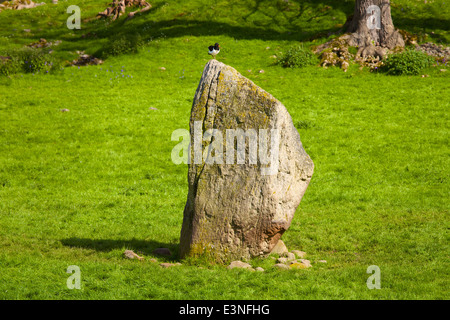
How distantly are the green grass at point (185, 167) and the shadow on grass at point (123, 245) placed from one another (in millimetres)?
80

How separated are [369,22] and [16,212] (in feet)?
76.2

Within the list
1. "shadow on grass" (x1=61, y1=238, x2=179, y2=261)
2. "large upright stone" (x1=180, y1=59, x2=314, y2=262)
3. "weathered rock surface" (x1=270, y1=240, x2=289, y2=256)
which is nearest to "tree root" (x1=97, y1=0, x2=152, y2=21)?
"shadow on grass" (x1=61, y1=238, x2=179, y2=261)

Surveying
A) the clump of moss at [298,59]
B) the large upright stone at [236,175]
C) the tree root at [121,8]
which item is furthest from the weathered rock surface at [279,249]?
the tree root at [121,8]

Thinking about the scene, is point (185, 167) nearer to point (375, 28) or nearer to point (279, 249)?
point (279, 249)

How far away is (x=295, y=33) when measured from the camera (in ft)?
112

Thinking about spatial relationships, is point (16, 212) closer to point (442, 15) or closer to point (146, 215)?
point (146, 215)

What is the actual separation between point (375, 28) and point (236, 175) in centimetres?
2205

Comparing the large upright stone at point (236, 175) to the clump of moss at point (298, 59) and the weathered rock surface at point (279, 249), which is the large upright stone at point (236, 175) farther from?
the clump of moss at point (298, 59)

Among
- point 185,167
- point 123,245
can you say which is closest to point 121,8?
point 185,167

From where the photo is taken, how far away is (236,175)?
10.7 metres

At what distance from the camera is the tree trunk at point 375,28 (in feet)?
94.3

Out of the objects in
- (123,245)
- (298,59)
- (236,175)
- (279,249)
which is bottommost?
(123,245)

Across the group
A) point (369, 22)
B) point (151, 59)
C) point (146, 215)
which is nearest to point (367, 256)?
point (146, 215)
